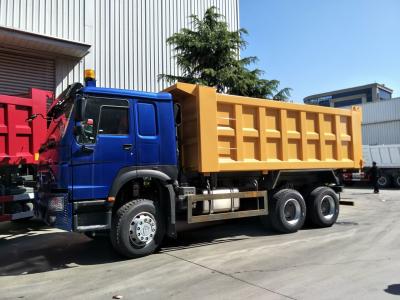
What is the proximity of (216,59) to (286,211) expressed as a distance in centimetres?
580

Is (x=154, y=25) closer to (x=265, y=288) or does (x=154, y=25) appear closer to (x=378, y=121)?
(x=265, y=288)

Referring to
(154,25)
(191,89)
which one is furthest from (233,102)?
(154,25)

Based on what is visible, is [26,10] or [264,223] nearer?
[264,223]

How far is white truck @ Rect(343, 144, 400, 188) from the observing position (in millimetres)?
27953

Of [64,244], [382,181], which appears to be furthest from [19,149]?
[382,181]

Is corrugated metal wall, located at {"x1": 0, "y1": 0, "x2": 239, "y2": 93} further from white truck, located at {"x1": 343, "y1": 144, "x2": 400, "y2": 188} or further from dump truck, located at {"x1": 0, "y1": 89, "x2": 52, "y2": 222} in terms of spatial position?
white truck, located at {"x1": 343, "y1": 144, "x2": 400, "y2": 188}

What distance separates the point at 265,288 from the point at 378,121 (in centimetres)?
3577

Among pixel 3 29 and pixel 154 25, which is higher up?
pixel 154 25

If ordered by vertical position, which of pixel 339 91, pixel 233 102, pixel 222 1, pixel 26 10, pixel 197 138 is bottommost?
pixel 197 138

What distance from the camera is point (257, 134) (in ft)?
31.1

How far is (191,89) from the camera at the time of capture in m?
8.57

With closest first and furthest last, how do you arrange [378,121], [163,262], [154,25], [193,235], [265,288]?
[265,288] → [163,262] → [193,235] → [154,25] → [378,121]

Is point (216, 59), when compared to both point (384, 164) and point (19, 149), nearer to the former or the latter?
point (19, 149)

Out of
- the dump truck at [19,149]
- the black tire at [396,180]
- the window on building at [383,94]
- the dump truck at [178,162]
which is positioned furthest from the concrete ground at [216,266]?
the window on building at [383,94]
